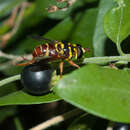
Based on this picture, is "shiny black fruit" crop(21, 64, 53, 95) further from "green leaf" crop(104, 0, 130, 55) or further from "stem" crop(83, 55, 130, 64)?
"green leaf" crop(104, 0, 130, 55)

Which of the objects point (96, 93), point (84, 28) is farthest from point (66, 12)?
point (96, 93)

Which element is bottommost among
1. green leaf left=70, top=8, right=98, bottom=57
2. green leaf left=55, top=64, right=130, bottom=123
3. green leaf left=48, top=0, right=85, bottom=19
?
green leaf left=55, top=64, right=130, bottom=123

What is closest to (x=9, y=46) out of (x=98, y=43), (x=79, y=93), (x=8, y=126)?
(x=8, y=126)

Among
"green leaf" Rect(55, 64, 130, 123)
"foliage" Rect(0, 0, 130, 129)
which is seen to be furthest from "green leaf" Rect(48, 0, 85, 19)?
"green leaf" Rect(55, 64, 130, 123)

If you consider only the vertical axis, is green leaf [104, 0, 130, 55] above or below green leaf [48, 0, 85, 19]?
below

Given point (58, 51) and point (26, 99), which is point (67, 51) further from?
point (26, 99)

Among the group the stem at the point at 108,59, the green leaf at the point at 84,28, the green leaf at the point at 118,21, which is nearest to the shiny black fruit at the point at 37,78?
the stem at the point at 108,59
